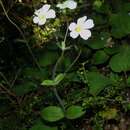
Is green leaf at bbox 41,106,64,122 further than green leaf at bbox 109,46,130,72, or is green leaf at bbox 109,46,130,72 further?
green leaf at bbox 109,46,130,72

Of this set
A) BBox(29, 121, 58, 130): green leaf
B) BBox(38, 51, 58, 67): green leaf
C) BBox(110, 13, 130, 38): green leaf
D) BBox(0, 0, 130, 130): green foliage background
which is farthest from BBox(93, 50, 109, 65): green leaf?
BBox(29, 121, 58, 130): green leaf

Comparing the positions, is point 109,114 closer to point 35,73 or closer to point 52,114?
point 52,114

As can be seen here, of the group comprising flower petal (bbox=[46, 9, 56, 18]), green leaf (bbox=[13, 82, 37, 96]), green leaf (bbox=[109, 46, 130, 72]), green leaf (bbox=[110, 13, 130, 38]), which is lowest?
green leaf (bbox=[13, 82, 37, 96])

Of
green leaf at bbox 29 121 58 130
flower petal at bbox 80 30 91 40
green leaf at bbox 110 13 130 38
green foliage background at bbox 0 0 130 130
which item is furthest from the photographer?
green leaf at bbox 110 13 130 38

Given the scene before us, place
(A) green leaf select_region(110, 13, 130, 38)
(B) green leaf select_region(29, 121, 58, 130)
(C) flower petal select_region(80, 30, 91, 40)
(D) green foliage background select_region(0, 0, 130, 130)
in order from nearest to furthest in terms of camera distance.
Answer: (C) flower petal select_region(80, 30, 91, 40) → (B) green leaf select_region(29, 121, 58, 130) → (D) green foliage background select_region(0, 0, 130, 130) → (A) green leaf select_region(110, 13, 130, 38)

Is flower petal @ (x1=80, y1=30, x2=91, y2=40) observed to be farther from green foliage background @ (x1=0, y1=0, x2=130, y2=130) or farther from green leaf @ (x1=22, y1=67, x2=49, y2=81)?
green leaf @ (x1=22, y1=67, x2=49, y2=81)

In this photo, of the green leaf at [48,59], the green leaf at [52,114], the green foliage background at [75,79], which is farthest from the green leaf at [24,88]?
the green leaf at [52,114]
